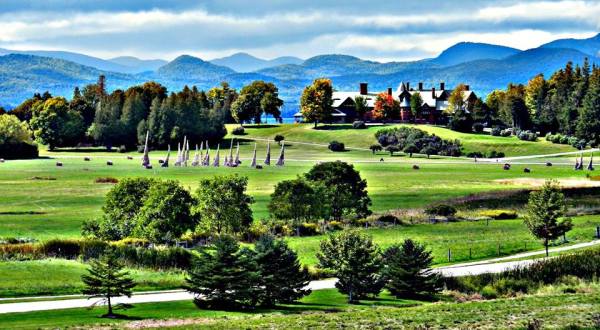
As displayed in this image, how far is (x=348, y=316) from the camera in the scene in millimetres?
39062

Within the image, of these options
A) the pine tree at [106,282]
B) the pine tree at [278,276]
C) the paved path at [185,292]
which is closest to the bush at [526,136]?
the paved path at [185,292]

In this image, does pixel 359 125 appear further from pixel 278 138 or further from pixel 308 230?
pixel 308 230

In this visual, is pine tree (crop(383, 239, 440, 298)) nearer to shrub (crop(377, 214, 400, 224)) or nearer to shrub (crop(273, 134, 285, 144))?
shrub (crop(377, 214, 400, 224))

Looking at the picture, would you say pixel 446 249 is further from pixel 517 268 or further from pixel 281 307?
pixel 281 307

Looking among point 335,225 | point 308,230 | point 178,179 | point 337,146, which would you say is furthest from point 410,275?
point 337,146

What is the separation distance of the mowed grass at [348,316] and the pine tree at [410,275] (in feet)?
6.87

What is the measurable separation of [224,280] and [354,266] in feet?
23.9

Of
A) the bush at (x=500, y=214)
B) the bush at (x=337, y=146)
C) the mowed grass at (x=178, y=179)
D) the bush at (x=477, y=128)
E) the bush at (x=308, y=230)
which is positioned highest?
the bush at (x=477, y=128)

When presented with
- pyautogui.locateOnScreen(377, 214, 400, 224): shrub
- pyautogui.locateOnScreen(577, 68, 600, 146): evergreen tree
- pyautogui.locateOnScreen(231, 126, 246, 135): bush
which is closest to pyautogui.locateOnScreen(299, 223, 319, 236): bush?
pyautogui.locateOnScreen(377, 214, 400, 224): shrub

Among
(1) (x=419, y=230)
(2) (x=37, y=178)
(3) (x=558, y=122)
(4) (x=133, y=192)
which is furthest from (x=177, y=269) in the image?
(3) (x=558, y=122)

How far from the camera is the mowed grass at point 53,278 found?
4453cm

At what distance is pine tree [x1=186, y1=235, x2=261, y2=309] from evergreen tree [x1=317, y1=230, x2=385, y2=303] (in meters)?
4.98

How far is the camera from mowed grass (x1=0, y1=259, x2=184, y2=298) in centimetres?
4453

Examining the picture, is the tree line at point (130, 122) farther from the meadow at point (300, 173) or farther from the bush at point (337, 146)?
the bush at point (337, 146)
